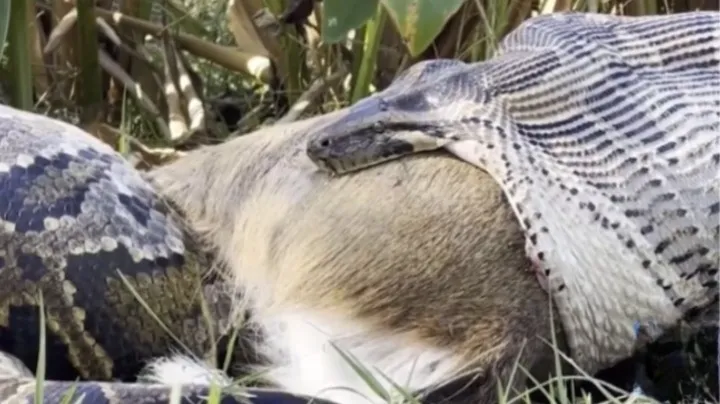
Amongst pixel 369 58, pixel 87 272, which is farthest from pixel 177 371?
pixel 369 58

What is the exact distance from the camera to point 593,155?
1.60 metres

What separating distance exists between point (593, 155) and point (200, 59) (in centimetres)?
161

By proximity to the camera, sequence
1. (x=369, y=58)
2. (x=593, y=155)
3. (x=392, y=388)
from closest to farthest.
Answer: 1. (x=392, y=388)
2. (x=593, y=155)
3. (x=369, y=58)

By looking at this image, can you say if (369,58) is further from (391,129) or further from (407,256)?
(407,256)

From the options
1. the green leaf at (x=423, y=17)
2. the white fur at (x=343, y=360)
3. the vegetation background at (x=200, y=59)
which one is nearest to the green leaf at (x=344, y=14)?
the green leaf at (x=423, y=17)

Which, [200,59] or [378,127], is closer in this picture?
[378,127]

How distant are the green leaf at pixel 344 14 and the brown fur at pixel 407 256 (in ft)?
1.18

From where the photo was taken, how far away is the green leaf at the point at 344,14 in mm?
1915

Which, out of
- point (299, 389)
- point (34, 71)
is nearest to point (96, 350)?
point (299, 389)

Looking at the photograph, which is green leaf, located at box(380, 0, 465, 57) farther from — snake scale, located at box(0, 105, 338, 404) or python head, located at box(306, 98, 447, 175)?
snake scale, located at box(0, 105, 338, 404)

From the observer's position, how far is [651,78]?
68.1 inches

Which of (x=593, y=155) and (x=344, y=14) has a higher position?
(x=344, y=14)

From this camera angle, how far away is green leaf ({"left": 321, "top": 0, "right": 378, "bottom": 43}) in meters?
1.92

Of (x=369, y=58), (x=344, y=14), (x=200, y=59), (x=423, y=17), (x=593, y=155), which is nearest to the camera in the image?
(x=593, y=155)
